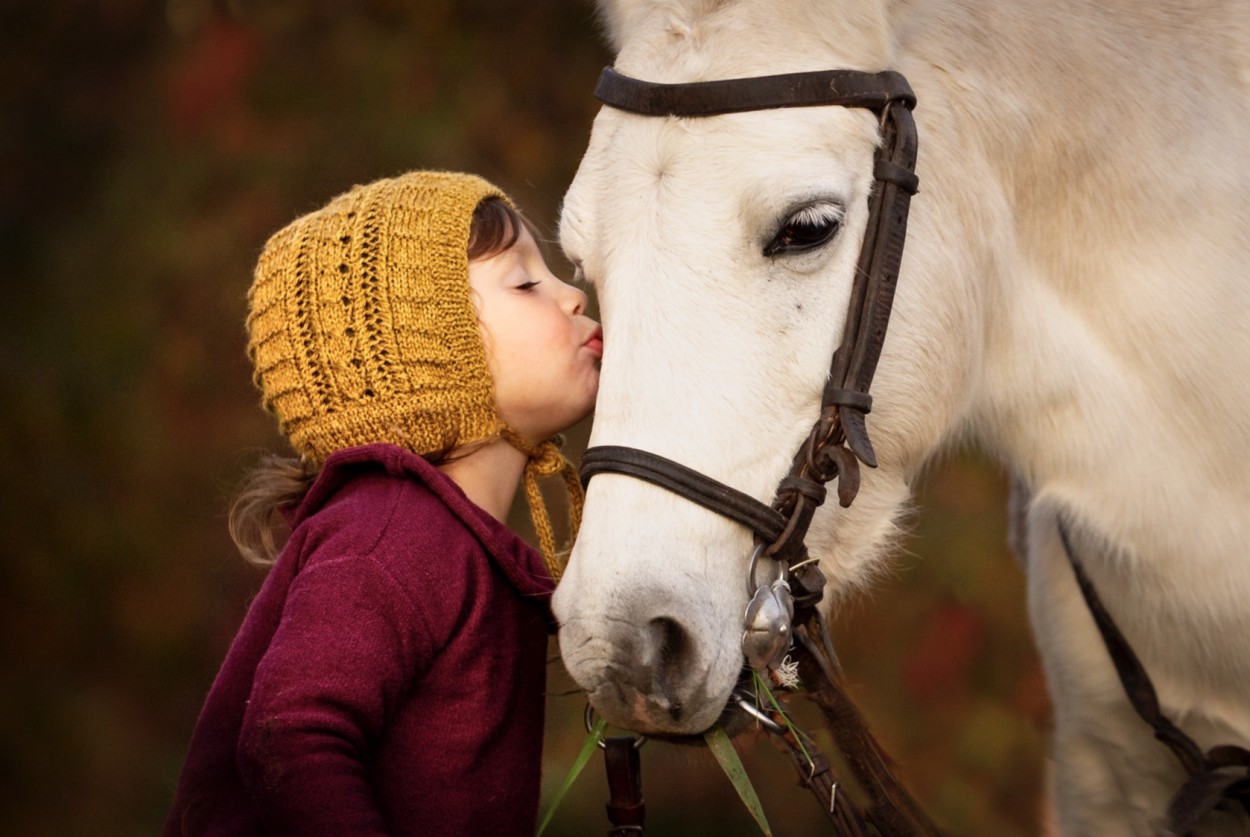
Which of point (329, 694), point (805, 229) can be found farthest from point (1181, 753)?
point (329, 694)

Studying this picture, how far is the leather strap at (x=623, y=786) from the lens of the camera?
1.46m

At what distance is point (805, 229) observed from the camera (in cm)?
146

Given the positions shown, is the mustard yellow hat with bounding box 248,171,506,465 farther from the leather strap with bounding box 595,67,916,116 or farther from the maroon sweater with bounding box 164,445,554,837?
the leather strap with bounding box 595,67,916,116

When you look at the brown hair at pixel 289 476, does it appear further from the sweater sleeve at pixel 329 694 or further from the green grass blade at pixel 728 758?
the green grass blade at pixel 728 758

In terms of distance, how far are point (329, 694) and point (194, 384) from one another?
3.12 m

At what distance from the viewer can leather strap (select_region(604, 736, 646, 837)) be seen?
→ 1.46m

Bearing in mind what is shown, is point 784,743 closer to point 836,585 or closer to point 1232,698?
point 836,585

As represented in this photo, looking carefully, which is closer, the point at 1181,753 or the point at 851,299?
the point at 851,299

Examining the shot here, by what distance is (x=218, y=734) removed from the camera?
5.18 feet

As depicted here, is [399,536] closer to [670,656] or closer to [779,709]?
[670,656]

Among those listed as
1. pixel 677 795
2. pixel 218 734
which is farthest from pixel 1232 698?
A: pixel 677 795

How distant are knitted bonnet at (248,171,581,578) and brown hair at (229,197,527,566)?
0.05 metres

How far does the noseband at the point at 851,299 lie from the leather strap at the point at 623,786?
0.86 ft

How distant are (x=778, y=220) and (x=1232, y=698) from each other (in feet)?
3.42
